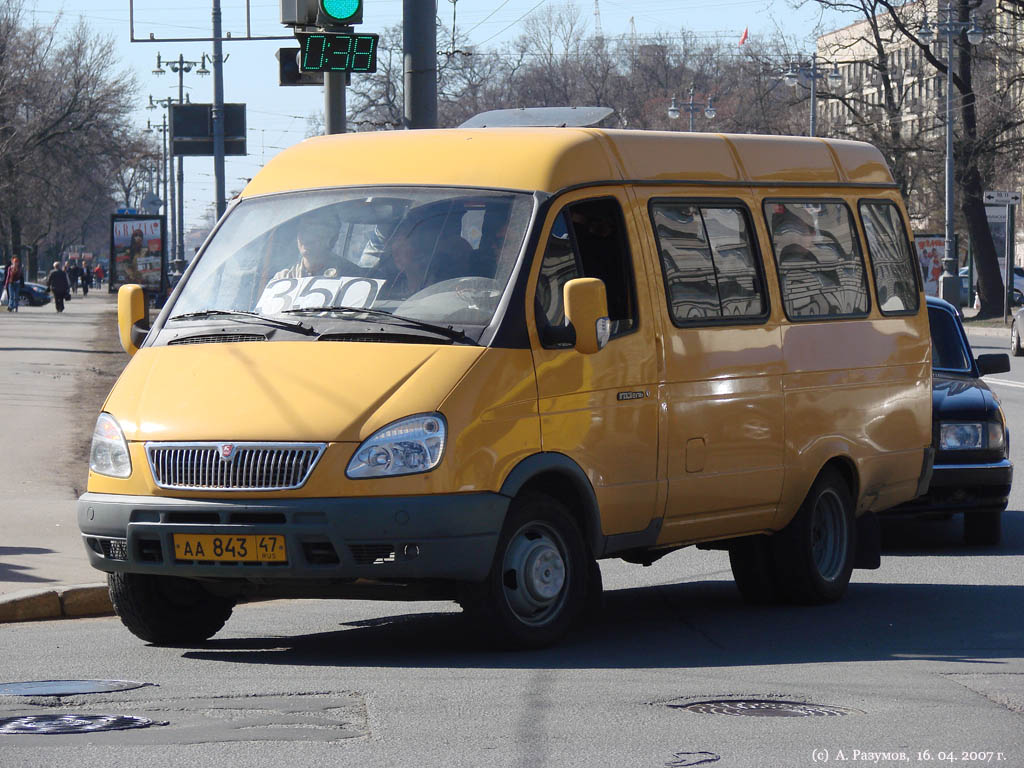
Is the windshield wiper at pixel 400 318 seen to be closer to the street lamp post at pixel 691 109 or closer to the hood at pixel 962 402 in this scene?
the hood at pixel 962 402

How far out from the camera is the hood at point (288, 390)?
7462mm

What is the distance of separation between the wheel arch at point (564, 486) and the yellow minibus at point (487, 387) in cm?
1

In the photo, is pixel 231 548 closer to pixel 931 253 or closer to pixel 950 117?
pixel 931 253

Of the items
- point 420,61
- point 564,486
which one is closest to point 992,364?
point 420,61

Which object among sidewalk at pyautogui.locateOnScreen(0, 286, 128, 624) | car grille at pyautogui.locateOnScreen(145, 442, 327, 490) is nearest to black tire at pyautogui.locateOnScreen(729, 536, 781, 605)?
car grille at pyautogui.locateOnScreen(145, 442, 327, 490)

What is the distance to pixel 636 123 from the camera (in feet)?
312

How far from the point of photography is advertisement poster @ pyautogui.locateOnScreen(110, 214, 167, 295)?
162ft

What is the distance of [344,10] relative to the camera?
13.2m

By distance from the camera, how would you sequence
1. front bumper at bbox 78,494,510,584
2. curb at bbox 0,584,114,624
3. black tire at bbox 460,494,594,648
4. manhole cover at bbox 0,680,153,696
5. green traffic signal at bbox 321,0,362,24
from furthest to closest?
1. green traffic signal at bbox 321,0,362,24
2. curb at bbox 0,584,114,624
3. black tire at bbox 460,494,594,648
4. front bumper at bbox 78,494,510,584
5. manhole cover at bbox 0,680,153,696

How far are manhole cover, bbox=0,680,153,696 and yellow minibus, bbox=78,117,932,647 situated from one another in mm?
581

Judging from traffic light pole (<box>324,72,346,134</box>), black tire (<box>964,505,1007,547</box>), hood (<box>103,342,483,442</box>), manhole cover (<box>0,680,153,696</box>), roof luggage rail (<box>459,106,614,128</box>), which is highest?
traffic light pole (<box>324,72,346,134</box>)

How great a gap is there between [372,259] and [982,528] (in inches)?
224

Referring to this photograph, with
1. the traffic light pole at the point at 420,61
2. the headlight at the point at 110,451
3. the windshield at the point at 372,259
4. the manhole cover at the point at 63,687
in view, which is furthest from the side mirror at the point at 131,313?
the traffic light pole at the point at 420,61

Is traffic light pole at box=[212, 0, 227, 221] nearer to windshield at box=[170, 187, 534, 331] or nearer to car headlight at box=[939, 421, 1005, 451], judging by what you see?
car headlight at box=[939, 421, 1005, 451]
